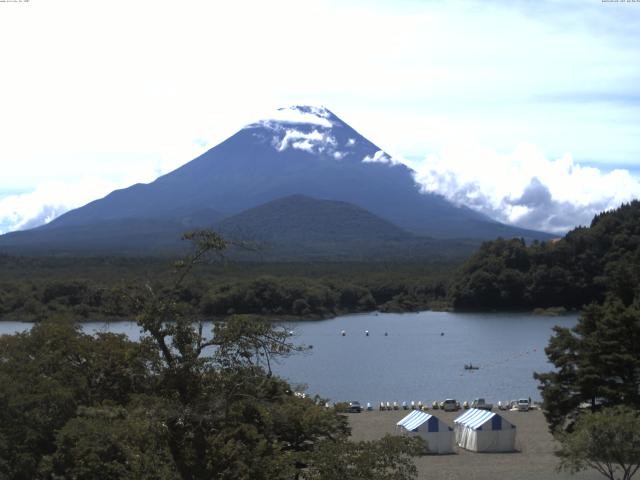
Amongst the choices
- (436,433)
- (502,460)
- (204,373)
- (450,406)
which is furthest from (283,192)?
(204,373)

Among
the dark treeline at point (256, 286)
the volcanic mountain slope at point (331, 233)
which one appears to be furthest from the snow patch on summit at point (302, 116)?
the dark treeline at point (256, 286)

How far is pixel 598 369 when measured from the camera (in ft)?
56.5

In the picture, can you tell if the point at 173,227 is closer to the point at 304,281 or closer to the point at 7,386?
the point at 304,281

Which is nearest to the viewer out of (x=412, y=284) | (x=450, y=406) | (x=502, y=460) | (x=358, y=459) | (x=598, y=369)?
(x=358, y=459)

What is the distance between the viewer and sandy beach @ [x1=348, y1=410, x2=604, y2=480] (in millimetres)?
16547

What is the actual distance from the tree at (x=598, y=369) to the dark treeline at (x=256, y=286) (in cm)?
2882

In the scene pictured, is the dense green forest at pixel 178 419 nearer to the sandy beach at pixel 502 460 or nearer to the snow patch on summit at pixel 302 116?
the sandy beach at pixel 502 460

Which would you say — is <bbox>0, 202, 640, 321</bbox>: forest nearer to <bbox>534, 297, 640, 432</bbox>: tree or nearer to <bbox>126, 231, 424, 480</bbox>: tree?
<bbox>534, 297, 640, 432</bbox>: tree

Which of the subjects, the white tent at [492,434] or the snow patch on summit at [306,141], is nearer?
the white tent at [492,434]

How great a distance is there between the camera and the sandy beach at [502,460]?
16.5 metres

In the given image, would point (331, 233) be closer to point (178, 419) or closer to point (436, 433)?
point (436, 433)

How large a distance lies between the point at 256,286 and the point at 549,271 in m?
17.5

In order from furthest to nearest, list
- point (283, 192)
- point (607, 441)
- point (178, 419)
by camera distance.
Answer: point (283, 192) → point (607, 441) → point (178, 419)

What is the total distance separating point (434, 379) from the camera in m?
32.3
